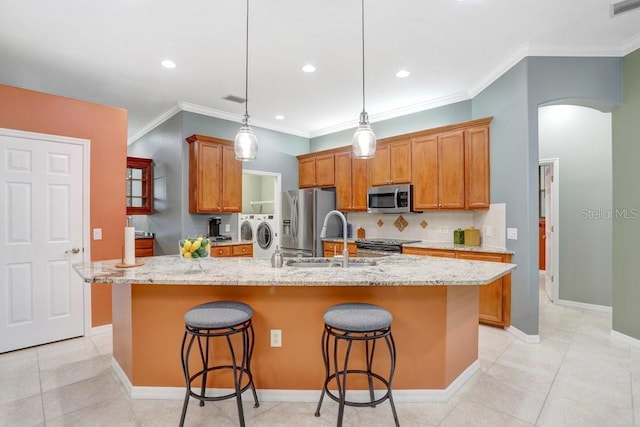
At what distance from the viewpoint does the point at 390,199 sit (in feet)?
15.5

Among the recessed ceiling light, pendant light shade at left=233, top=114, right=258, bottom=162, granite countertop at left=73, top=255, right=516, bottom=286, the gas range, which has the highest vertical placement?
the recessed ceiling light

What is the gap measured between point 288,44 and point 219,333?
273 cm

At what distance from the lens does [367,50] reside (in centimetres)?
330

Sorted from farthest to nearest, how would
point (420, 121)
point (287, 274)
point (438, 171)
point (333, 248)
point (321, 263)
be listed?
point (333, 248)
point (420, 121)
point (438, 171)
point (321, 263)
point (287, 274)

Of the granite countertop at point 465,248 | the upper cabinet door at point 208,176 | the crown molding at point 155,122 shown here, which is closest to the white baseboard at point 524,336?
the granite countertop at point 465,248

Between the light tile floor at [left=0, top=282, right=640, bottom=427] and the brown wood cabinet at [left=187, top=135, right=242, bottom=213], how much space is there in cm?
224

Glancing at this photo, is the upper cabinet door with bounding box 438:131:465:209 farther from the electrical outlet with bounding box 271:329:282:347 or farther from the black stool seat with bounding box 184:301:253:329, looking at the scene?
the black stool seat with bounding box 184:301:253:329

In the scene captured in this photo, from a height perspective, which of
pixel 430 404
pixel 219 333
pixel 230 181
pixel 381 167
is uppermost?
pixel 381 167

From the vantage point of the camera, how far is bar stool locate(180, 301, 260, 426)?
1854 millimetres

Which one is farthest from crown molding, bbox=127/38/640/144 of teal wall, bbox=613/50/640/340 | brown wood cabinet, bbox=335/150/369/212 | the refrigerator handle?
the refrigerator handle

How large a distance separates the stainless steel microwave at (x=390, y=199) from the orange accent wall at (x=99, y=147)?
3.34 meters

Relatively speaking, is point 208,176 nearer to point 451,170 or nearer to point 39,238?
point 39,238

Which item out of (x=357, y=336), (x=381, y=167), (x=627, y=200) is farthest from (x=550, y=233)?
(x=357, y=336)

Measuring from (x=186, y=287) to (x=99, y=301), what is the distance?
6.72 ft
